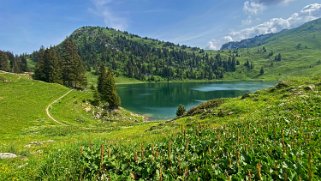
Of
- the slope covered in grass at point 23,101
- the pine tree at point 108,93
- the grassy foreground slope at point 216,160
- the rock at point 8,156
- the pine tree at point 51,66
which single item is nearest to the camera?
the grassy foreground slope at point 216,160

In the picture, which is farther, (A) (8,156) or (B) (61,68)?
(B) (61,68)

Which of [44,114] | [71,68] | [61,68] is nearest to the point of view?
[44,114]

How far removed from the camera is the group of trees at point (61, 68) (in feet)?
399

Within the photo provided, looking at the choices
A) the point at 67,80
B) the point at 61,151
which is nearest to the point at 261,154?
the point at 61,151

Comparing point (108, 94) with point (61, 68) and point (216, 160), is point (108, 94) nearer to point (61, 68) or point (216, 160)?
point (61, 68)

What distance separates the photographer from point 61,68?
422 ft

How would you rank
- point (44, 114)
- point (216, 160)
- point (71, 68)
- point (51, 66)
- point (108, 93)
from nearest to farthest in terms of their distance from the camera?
point (216, 160), point (44, 114), point (108, 93), point (51, 66), point (71, 68)

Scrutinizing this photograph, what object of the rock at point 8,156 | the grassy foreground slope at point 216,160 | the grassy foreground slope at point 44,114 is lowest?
the grassy foreground slope at point 44,114

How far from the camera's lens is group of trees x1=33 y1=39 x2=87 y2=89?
121750 millimetres

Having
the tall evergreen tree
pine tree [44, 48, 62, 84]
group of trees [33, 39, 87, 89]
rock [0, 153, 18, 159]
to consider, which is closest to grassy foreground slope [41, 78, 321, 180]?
rock [0, 153, 18, 159]

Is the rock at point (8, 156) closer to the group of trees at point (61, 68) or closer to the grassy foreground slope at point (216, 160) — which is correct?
the grassy foreground slope at point (216, 160)

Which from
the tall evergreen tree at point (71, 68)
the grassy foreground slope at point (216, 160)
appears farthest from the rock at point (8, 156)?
the tall evergreen tree at point (71, 68)

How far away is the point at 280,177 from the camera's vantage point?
23.0 feet

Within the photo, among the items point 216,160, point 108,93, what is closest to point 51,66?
point 108,93
